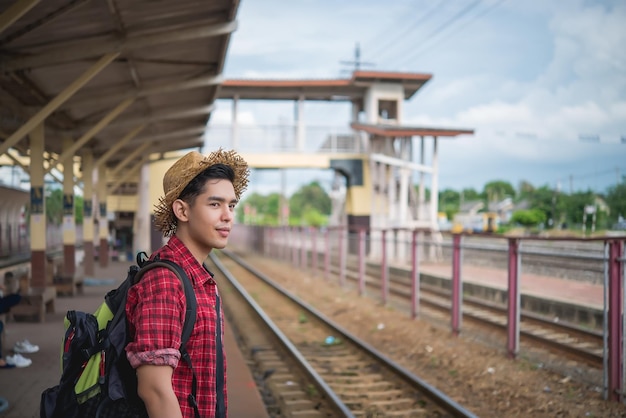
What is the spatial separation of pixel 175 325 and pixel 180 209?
0.48 meters

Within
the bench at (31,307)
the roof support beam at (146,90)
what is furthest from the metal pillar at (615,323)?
the bench at (31,307)

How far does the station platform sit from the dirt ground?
2.31 meters

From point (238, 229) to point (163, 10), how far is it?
48.9 m

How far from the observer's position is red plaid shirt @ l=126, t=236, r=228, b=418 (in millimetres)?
2133

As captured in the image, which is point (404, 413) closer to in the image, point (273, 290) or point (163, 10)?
point (163, 10)

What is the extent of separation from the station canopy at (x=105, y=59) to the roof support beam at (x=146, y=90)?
2 centimetres

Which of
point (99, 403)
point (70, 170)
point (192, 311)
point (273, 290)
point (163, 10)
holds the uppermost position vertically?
point (163, 10)

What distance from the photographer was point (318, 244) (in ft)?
78.6

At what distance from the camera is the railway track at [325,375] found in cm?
698

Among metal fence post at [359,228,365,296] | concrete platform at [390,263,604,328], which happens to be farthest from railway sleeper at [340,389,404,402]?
metal fence post at [359,228,365,296]

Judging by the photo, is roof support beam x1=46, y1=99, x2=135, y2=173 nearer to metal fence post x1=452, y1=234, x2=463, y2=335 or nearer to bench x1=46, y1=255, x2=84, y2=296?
bench x1=46, y1=255, x2=84, y2=296

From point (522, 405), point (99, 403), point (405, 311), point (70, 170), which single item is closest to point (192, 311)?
point (99, 403)

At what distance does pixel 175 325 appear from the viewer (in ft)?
7.09

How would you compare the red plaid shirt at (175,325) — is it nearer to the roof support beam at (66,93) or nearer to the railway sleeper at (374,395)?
the railway sleeper at (374,395)
